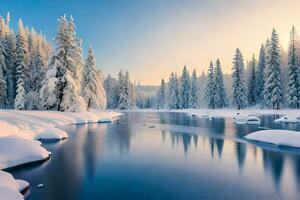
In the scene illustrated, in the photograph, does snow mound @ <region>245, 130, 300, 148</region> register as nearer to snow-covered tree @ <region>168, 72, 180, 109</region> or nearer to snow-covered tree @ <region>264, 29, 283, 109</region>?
snow-covered tree @ <region>264, 29, 283, 109</region>

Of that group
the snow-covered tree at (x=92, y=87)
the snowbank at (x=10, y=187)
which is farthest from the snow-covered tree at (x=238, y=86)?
the snowbank at (x=10, y=187)

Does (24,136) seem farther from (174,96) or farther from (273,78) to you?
(174,96)

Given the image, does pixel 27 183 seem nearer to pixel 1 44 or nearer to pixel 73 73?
pixel 73 73

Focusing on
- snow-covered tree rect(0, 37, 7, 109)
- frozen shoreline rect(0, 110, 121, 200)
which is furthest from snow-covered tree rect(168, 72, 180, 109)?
snow-covered tree rect(0, 37, 7, 109)

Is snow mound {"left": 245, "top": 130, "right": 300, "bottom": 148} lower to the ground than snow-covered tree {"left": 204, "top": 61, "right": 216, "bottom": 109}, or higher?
lower

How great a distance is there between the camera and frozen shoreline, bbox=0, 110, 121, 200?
1015 cm

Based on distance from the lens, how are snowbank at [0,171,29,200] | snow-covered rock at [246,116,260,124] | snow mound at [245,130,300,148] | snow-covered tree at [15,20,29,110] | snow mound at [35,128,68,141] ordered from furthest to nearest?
snow-covered tree at [15,20,29,110] < snow-covered rock at [246,116,260,124] < snow mound at [35,128,68,141] < snow mound at [245,130,300,148] < snowbank at [0,171,29,200]

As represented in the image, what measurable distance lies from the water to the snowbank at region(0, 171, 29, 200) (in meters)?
0.47

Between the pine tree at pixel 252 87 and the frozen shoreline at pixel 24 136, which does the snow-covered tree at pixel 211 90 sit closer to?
the pine tree at pixel 252 87

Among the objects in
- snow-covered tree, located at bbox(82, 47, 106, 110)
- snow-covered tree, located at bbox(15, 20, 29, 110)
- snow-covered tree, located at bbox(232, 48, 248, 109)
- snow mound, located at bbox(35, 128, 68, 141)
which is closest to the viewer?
snow mound, located at bbox(35, 128, 68, 141)

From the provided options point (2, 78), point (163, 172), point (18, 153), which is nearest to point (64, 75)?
point (2, 78)

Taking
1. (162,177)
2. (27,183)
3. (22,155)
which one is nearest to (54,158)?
(22,155)

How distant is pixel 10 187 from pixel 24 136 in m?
13.4

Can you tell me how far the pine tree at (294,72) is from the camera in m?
56.1
